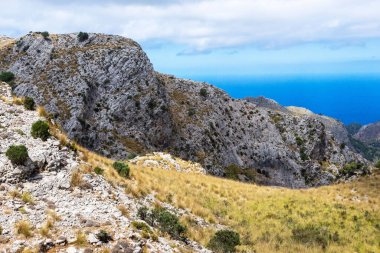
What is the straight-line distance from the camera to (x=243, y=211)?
34000 mm

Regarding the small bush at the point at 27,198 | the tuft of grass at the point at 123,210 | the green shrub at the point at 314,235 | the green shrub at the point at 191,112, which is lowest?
the green shrub at the point at 314,235

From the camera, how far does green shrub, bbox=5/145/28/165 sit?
2244 cm

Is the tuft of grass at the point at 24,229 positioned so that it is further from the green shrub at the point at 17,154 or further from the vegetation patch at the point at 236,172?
the vegetation patch at the point at 236,172

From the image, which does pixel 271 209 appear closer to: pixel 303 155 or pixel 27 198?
pixel 27 198

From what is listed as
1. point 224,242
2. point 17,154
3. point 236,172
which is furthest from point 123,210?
point 236,172

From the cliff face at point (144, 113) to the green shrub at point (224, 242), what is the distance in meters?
51.7

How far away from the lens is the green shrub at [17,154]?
2244cm

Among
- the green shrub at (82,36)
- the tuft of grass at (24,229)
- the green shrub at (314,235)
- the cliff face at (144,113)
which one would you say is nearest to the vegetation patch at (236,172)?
the cliff face at (144,113)

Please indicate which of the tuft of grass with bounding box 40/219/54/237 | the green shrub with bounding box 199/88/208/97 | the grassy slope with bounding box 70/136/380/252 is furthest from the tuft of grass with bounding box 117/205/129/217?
the green shrub with bounding box 199/88/208/97

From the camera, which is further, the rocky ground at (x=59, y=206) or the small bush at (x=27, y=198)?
the small bush at (x=27, y=198)

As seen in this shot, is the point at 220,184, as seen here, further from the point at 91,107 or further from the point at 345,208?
the point at 91,107

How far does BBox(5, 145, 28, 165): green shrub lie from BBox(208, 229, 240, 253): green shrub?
12.9m

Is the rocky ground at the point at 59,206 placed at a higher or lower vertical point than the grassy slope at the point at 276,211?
higher

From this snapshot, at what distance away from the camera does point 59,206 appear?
19.8 m
